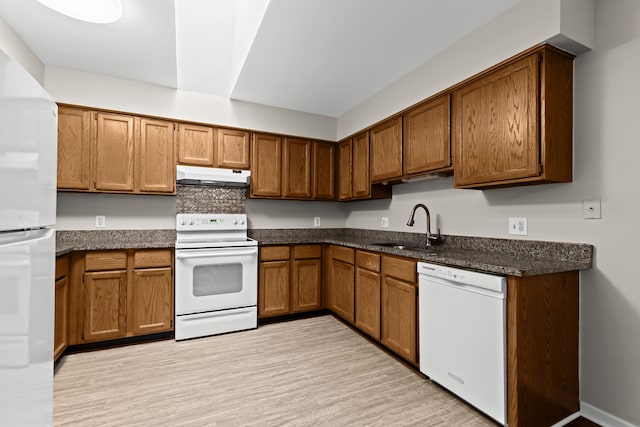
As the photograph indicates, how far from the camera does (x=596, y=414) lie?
1790 millimetres

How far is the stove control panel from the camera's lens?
3289 mm

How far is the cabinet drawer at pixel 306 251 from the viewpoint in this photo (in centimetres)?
355

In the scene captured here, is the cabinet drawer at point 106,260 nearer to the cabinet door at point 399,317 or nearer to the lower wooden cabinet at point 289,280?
the lower wooden cabinet at point 289,280

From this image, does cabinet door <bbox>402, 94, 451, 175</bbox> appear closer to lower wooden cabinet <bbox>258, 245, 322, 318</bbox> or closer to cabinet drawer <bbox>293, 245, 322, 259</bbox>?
cabinet drawer <bbox>293, 245, 322, 259</bbox>

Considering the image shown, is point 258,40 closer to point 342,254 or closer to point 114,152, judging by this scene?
point 114,152

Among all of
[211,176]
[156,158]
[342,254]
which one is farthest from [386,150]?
[156,158]

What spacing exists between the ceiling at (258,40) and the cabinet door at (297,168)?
2.34 ft

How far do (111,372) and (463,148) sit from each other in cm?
322

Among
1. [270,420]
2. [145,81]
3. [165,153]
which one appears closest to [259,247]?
[165,153]

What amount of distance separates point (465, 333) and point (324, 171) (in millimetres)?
2715

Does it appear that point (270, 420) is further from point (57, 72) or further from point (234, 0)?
point (57, 72)

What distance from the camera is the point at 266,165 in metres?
3.74

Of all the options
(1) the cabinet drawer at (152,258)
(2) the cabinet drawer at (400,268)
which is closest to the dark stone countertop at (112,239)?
(1) the cabinet drawer at (152,258)

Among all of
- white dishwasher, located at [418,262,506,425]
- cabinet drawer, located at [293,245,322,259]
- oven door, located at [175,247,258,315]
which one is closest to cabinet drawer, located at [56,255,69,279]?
oven door, located at [175,247,258,315]
